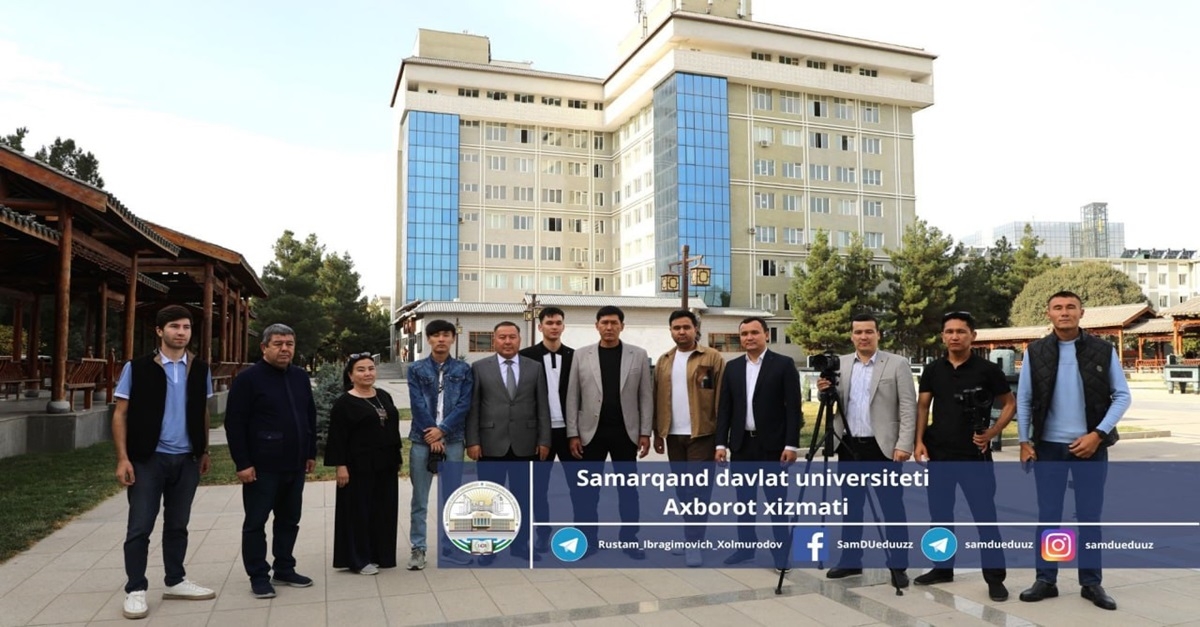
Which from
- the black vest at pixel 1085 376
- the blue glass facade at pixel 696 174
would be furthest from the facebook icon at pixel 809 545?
the blue glass facade at pixel 696 174

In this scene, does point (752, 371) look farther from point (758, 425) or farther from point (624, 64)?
point (624, 64)

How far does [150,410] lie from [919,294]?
173 feet

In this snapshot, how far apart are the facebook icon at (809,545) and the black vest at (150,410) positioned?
416 centimetres

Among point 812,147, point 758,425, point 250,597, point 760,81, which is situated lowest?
point 250,597

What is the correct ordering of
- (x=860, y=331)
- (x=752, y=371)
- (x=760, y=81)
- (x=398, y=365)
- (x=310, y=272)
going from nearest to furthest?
(x=860, y=331) < (x=752, y=371) < (x=310, y=272) < (x=398, y=365) < (x=760, y=81)

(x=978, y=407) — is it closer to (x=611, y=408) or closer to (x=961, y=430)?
(x=961, y=430)

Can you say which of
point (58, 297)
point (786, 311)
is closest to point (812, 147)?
point (786, 311)

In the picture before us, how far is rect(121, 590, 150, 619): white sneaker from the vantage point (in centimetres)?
470

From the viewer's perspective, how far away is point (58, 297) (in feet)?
39.9

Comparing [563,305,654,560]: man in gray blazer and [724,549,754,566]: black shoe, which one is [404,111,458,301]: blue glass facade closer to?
[563,305,654,560]: man in gray blazer

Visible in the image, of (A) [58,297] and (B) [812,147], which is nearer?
(A) [58,297]

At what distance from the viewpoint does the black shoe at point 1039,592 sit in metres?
4.89

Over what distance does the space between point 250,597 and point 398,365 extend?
5380cm

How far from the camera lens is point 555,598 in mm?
5090
